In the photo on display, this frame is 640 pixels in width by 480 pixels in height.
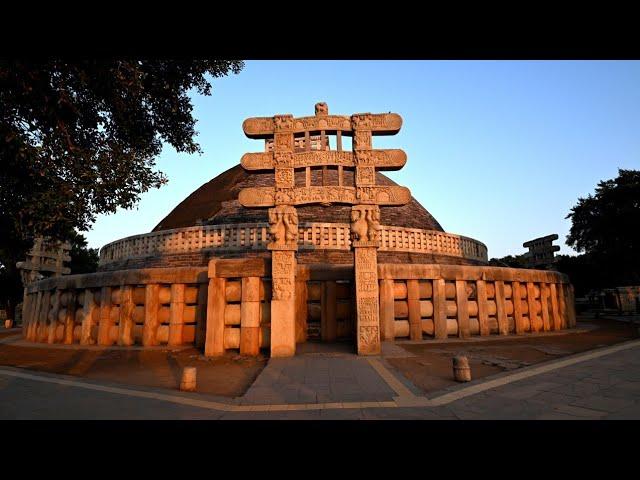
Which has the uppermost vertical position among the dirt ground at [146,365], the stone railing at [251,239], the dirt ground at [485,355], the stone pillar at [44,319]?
the stone railing at [251,239]

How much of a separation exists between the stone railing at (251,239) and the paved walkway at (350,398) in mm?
8653

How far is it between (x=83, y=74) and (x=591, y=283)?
42.3m

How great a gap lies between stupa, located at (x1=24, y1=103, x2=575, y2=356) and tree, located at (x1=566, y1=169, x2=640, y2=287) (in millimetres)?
18358

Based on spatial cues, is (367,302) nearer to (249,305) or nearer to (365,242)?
(365,242)

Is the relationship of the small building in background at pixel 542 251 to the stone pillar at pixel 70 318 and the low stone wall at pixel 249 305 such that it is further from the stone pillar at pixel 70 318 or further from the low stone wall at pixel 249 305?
the stone pillar at pixel 70 318

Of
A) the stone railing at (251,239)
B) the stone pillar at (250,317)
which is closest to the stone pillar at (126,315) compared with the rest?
the stone pillar at (250,317)

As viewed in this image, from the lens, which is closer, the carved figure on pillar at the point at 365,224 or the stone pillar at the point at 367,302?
the stone pillar at the point at 367,302

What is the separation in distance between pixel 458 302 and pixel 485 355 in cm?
305

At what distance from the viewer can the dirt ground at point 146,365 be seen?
20.1ft

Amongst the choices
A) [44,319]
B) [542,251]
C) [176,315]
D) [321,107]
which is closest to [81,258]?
[44,319]

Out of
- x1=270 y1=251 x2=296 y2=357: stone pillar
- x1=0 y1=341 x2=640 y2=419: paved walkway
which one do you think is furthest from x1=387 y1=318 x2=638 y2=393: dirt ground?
x1=270 y1=251 x2=296 y2=357: stone pillar

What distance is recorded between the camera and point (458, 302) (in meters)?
11.2
